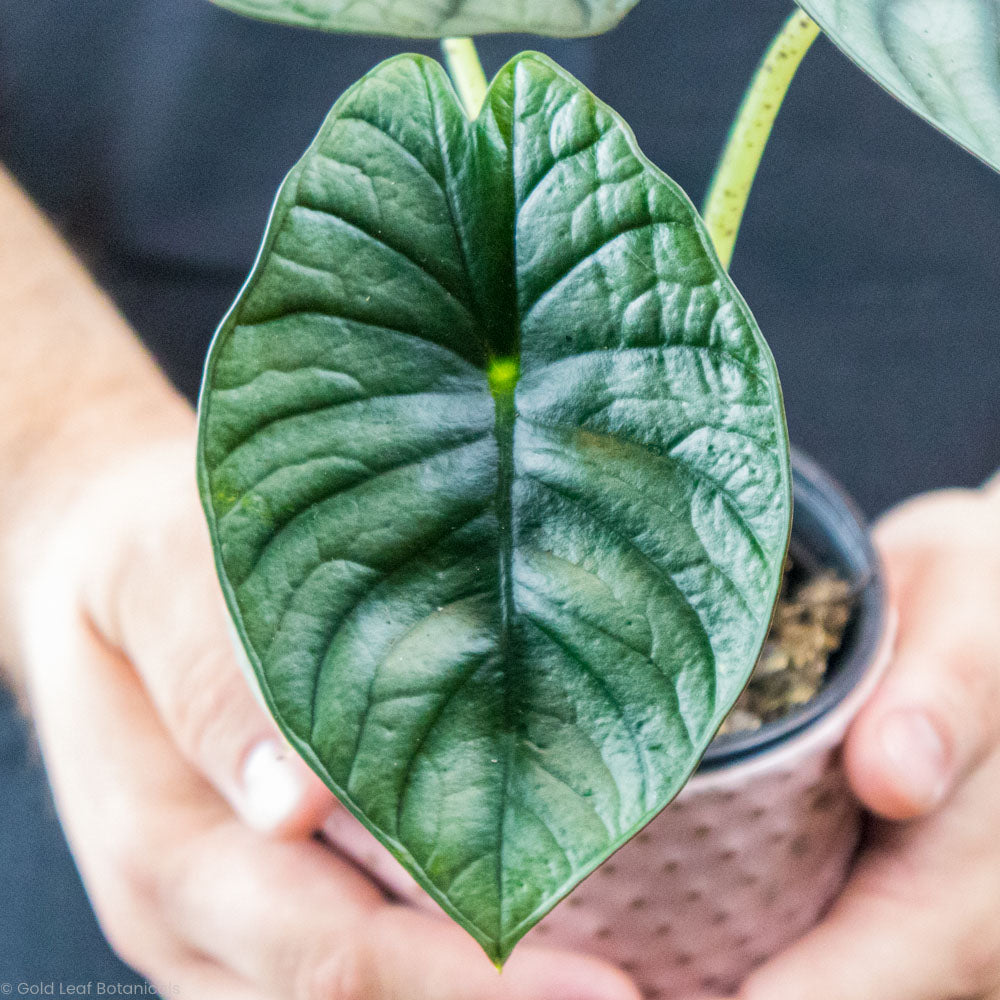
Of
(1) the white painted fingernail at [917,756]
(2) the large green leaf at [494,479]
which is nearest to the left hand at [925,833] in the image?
(1) the white painted fingernail at [917,756]

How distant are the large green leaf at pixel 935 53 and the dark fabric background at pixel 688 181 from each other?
67 cm

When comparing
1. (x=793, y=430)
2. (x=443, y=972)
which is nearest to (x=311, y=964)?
(x=443, y=972)

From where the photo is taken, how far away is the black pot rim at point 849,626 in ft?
1.32

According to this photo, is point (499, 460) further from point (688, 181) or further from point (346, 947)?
point (688, 181)

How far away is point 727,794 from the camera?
409 mm

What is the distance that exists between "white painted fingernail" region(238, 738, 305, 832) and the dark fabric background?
0.65 metres

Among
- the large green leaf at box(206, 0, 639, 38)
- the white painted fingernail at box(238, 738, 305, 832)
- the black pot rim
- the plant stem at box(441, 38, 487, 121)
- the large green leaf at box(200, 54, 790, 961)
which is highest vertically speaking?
the large green leaf at box(206, 0, 639, 38)

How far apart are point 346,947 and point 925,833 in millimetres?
318

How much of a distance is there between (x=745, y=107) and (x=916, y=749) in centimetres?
30

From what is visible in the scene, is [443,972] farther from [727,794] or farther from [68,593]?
[68,593]

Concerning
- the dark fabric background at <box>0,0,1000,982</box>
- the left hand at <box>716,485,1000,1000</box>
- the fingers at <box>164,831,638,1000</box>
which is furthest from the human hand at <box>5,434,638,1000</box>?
the dark fabric background at <box>0,0,1000,982</box>

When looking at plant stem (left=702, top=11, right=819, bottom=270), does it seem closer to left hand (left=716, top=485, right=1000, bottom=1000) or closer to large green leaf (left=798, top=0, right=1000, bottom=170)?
large green leaf (left=798, top=0, right=1000, bottom=170)

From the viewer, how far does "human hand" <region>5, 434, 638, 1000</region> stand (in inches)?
18.5

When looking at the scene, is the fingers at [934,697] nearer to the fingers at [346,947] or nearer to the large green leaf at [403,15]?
the fingers at [346,947]
